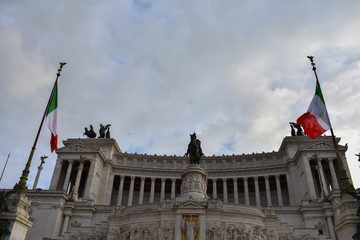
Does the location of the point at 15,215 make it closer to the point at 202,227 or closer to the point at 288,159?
the point at 202,227

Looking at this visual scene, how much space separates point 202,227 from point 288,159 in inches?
1564

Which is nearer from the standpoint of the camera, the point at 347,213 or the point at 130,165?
the point at 347,213

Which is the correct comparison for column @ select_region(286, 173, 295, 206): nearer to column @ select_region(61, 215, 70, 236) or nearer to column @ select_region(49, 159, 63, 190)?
column @ select_region(61, 215, 70, 236)

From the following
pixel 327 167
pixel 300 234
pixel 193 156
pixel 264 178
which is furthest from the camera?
pixel 264 178

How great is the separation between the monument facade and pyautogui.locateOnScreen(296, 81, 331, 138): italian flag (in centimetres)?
635

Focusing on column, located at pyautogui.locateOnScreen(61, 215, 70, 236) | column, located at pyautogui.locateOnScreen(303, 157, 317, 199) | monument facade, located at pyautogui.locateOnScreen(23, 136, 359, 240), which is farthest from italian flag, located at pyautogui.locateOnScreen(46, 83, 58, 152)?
column, located at pyautogui.locateOnScreen(303, 157, 317, 199)

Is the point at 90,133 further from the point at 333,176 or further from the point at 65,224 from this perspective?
the point at 333,176

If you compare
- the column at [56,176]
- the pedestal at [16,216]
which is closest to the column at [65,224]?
the column at [56,176]

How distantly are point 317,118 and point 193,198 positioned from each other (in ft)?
46.5

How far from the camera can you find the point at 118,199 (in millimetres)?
62500

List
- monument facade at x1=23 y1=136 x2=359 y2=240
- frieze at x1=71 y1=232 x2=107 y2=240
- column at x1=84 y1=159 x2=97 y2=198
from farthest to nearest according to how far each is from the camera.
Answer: column at x1=84 y1=159 x2=97 y2=198, frieze at x1=71 y1=232 x2=107 y2=240, monument facade at x1=23 y1=136 x2=359 y2=240

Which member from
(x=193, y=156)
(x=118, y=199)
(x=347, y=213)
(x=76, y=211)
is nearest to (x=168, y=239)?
(x=193, y=156)

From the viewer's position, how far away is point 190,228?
27.5 meters

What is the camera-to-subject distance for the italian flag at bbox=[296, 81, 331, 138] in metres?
22.9
